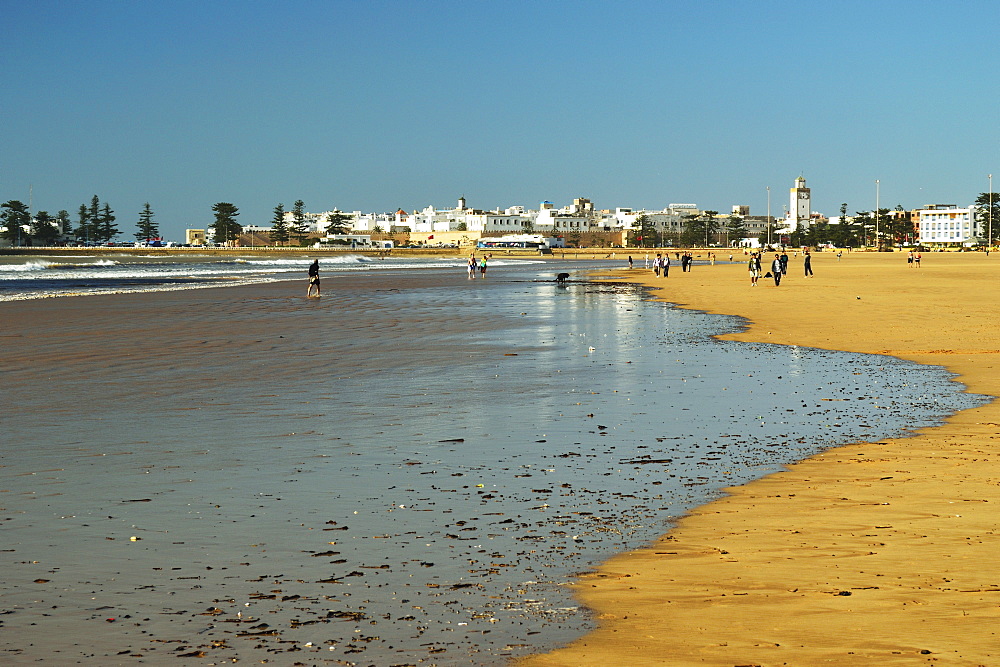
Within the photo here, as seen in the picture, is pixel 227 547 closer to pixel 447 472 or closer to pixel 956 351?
pixel 447 472

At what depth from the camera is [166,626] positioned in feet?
17.8

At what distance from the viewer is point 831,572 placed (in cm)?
618

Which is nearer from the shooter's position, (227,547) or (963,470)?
(227,547)

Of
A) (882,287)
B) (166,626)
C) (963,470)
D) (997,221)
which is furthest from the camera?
(997,221)

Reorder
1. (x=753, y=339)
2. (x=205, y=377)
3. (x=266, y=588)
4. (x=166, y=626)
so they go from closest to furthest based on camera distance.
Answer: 1. (x=166, y=626)
2. (x=266, y=588)
3. (x=205, y=377)
4. (x=753, y=339)

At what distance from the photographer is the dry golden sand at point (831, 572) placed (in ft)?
16.4

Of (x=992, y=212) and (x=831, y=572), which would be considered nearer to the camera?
(x=831, y=572)

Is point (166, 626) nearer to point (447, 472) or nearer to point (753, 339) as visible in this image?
point (447, 472)

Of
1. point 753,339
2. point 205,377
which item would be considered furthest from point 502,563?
point 753,339

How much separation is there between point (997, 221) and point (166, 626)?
207537 millimetres

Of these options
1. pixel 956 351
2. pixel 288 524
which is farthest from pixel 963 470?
pixel 956 351

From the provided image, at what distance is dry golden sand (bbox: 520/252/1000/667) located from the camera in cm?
501

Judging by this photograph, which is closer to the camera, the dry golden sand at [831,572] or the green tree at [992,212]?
the dry golden sand at [831,572]

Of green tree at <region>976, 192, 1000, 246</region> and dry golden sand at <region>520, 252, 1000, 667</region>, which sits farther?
green tree at <region>976, 192, 1000, 246</region>
